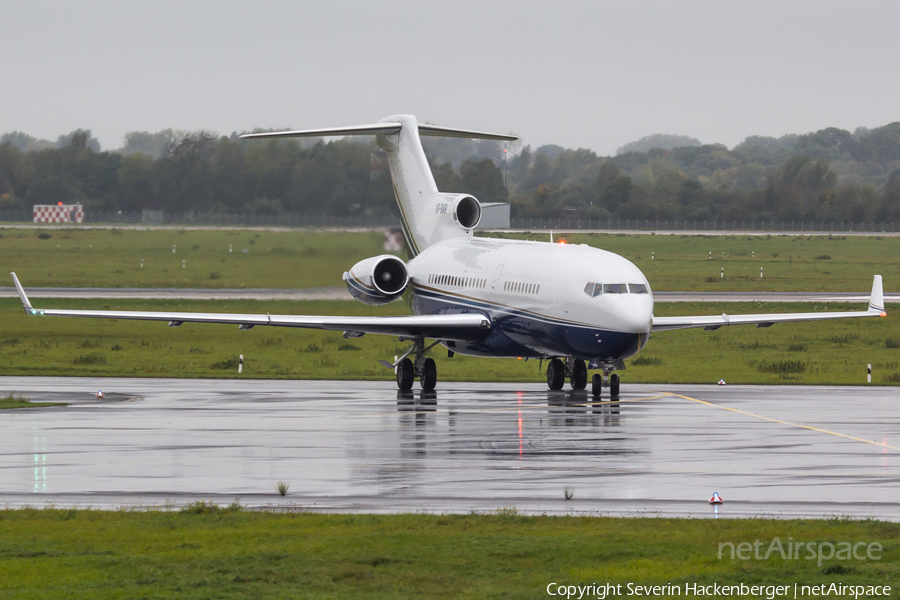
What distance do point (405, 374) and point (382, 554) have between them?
2322 centimetres

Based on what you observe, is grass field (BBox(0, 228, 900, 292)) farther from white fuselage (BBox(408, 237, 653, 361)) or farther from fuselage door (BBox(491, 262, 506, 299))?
fuselage door (BBox(491, 262, 506, 299))

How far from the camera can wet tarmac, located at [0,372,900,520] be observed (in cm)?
1828

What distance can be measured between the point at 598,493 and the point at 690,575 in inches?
225

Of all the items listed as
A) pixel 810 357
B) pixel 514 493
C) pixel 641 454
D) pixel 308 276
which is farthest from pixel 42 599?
pixel 810 357

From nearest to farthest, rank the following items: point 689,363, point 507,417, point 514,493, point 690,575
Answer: point 690,575 < point 514,493 < point 507,417 < point 689,363

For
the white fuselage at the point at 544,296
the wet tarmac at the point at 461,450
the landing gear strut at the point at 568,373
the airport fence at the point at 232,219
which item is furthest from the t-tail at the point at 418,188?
the wet tarmac at the point at 461,450

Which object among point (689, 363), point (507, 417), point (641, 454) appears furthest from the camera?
point (689, 363)

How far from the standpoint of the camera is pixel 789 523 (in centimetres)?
1592

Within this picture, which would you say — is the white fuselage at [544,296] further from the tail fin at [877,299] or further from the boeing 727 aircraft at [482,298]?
the tail fin at [877,299]

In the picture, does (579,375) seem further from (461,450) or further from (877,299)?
(461,450)

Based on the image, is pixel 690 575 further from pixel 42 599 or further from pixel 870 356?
pixel 870 356

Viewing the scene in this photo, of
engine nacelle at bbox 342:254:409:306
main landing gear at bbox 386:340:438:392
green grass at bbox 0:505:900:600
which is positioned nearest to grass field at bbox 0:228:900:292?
engine nacelle at bbox 342:254:409:306

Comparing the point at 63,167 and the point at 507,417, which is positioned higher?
the point at 63,167

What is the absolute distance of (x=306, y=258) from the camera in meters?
48.8
